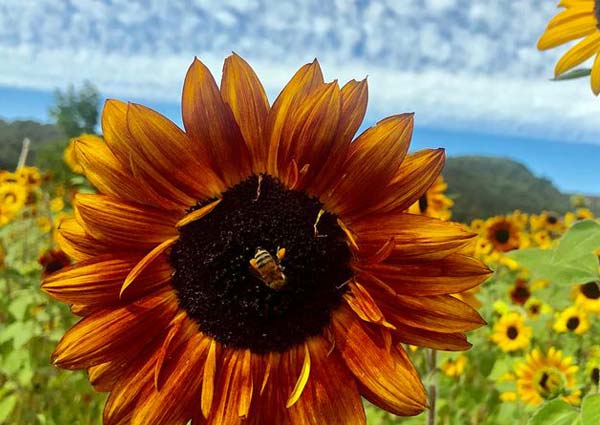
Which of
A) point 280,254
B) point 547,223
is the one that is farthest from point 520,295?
point 280,254

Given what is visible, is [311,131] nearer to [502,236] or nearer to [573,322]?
[573,322]

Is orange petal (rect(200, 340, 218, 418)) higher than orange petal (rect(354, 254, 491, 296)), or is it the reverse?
orange petal (rect(354, 254, 491, 296))

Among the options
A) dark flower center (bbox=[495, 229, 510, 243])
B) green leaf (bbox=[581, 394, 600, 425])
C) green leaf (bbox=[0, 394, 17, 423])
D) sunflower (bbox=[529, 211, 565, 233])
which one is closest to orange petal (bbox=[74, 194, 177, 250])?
green leaf (bbox=[581, 394, 600, 425])

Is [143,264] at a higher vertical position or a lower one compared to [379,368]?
higher

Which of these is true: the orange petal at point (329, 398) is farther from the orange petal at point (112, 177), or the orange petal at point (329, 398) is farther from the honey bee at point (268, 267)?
the orange petal at point (112, 177)

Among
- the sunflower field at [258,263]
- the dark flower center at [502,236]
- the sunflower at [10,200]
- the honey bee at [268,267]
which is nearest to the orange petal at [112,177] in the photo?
the sunflower field at [258,263]

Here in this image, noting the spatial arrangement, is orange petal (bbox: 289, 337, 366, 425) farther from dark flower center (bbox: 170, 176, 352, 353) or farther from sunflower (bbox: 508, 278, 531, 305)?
sunflower (bbox: 508, 278, 531, 305)
